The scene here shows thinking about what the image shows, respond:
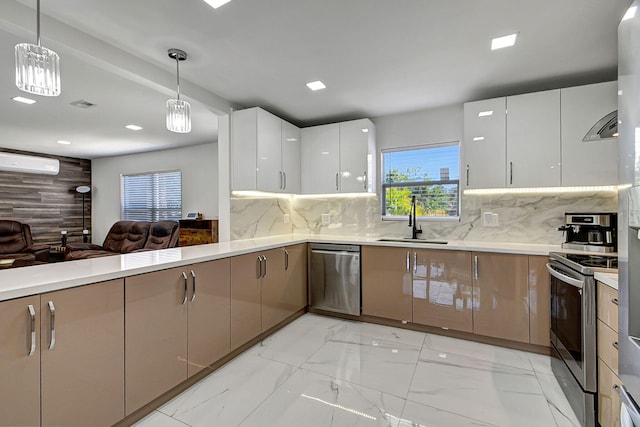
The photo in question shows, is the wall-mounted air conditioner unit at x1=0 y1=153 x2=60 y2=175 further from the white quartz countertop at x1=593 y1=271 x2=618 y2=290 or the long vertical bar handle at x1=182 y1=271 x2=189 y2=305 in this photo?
the white quartz countertop at x1=593 y1=271 x2=618 y2=290

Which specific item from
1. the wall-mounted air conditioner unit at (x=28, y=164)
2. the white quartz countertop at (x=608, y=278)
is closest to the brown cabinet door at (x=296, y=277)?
the white quartz countertop at (x=608, y=278)

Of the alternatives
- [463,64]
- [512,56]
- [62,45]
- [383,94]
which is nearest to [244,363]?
[62,45]

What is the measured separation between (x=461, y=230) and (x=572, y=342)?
155cm

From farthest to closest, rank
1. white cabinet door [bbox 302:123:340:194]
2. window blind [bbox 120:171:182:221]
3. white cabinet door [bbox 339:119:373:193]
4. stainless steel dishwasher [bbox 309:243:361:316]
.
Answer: window blind [bbox 120:171:182:221] → white cabinet door [bbox 302:123:340:194] → white cabinet door [bbox 339:119:373:193] → stainless steel dishwasher [bbox 309:243:361:316]

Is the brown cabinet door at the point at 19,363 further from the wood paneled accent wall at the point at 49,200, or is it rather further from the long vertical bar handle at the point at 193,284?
the wood paneled accent wall at the point at 49,200

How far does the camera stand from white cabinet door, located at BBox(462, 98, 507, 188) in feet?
9.25

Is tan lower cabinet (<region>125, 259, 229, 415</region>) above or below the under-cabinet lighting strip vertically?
below

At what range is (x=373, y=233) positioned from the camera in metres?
3.71

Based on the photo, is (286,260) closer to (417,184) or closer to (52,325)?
(417,184)

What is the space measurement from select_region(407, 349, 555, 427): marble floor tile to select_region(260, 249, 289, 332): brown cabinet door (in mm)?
1333

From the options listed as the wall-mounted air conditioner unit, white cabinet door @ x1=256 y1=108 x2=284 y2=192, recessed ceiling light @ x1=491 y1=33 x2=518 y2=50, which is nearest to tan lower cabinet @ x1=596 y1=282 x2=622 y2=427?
recessed ceiling light @ x1=491 y1=33 x2=518 y2=50

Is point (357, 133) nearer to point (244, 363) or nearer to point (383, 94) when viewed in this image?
point (383, 94)

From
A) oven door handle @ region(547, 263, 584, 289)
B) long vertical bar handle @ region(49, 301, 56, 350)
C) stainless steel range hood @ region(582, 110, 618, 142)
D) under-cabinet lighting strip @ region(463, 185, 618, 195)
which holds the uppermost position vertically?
stainless steel range hood @ region(582, 110, 618, 142)

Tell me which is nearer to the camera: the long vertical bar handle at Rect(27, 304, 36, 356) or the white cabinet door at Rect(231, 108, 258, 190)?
the long vertical bar handle at Rect(27, 304, 36, 356)
